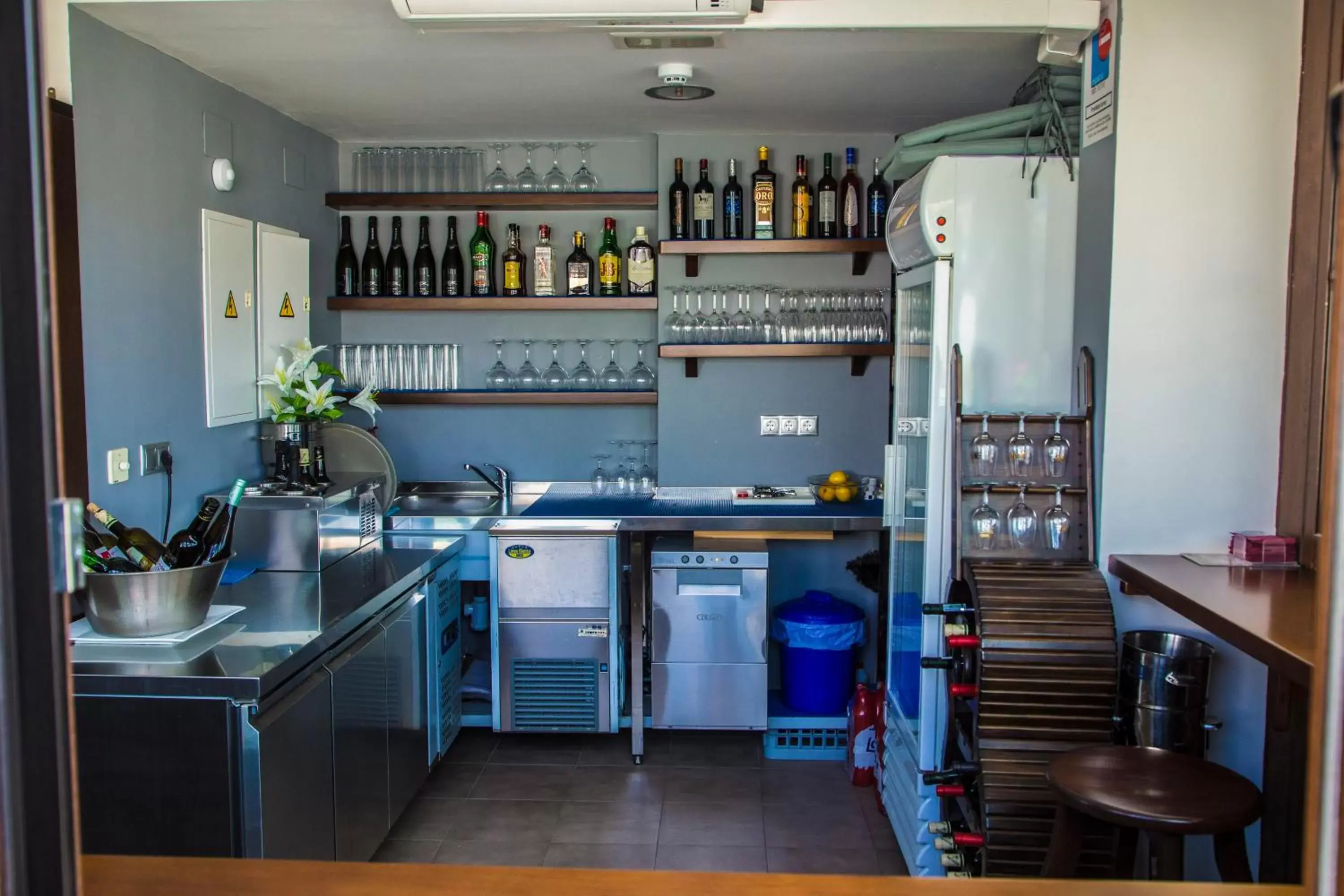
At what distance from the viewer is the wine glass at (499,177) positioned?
4520 mm

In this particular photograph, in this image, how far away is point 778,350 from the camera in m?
4.34

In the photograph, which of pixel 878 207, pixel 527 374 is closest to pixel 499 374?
pixel 527 374

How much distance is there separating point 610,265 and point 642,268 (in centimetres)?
14

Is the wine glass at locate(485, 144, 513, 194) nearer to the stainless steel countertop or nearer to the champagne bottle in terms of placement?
the champagne bottle

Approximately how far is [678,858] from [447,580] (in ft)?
4.32

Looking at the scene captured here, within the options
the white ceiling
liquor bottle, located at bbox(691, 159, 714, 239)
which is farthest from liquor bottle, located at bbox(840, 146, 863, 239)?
liquor bottle, located at bbox(691, 159, 714, 239)

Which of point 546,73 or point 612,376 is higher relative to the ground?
point 546,73

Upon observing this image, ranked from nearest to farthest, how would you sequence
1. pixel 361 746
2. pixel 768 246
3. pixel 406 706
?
pixel 361 746, pixel 406 706, pixel 768 246

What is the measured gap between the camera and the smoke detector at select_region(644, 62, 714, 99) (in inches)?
133

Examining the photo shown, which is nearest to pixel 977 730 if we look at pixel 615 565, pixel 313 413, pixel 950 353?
pixel 950 353

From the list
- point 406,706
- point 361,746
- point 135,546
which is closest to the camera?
point 135,546

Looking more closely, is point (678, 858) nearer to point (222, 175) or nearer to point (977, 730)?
point (977, 730)

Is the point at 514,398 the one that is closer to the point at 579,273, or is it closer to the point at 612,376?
the point at 612,376

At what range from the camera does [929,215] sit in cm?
293
